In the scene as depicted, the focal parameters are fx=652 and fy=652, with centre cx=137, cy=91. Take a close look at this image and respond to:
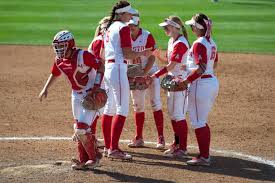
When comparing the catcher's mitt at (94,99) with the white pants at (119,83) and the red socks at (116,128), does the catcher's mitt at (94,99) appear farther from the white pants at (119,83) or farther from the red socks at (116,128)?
the red socks at (116,128)

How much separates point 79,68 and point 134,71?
133 cm

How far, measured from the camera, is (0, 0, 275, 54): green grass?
61.3ft

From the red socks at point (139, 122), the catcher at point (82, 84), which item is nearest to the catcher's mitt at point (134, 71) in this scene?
the red socks at point (139, 122)

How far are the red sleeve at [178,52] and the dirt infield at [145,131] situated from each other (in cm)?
132

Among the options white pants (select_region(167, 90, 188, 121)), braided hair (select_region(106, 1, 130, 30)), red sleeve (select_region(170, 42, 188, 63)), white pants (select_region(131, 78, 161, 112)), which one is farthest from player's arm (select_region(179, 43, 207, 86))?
white pants (select_region(131, 78, 161, 112))

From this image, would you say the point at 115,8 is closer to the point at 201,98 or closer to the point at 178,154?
the point at 201,98

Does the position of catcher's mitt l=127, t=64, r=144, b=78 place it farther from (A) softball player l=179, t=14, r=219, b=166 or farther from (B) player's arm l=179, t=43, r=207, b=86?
(B) player's arm l=179, t=43, r=207, b=86

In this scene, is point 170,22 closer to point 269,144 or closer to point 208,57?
point 208,57

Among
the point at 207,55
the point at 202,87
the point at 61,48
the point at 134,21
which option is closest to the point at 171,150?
the point at 202,87

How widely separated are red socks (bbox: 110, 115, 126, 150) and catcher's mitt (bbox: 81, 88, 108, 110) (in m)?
0.63

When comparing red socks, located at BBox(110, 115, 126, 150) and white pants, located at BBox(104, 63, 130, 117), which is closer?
white pants, located at BBox(104, 63, 130, 117)

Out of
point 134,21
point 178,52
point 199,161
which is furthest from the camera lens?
point 134,21

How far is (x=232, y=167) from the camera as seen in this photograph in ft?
26.9

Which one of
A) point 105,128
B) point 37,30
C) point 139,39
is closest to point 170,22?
point 139,39
